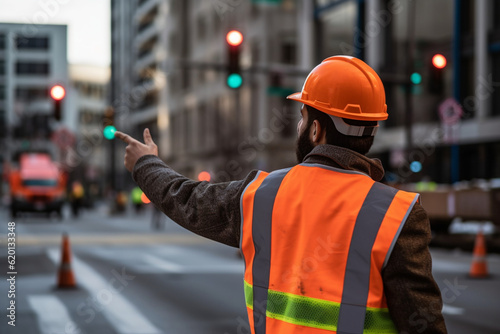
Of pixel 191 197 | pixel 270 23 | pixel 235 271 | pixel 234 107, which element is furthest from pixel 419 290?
pixel 234 107

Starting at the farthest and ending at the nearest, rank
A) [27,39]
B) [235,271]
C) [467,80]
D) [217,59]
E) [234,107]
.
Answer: [27,39] → [217,59] → [234,107] → [467,80] → [235,271]

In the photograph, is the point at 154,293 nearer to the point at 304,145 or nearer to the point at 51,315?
the point at 51,315

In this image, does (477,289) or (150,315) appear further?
(477,289)

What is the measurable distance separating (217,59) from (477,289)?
50975 millimetres

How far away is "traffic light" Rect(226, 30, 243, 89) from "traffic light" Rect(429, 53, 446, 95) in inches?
172

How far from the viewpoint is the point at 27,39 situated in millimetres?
99250

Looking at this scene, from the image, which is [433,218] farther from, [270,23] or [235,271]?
[270,23]

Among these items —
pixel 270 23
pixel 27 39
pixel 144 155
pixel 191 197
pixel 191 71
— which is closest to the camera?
pixel 191 197

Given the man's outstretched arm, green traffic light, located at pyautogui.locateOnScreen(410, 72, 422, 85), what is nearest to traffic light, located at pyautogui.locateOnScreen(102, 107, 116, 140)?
the man's outstretched arm

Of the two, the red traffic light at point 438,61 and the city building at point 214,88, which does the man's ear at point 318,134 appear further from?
the city building at point 214,88

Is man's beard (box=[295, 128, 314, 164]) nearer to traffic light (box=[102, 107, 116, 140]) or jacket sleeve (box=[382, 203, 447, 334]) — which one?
jacket sleeve (box=[382, 203, 447, 334])

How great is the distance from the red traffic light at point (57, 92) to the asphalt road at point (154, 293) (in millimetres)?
3142

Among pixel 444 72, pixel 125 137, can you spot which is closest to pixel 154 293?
pixel 125 137

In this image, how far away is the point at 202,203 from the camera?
249 centimetres
